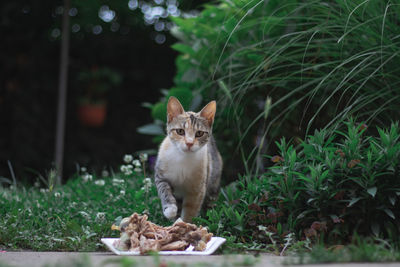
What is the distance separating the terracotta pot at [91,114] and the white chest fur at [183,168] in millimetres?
4038

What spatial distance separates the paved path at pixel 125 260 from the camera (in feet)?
5.58

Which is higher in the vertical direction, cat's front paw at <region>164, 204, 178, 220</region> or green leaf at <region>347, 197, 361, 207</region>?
green leaf at <region>347, 197, 361, 207</region>

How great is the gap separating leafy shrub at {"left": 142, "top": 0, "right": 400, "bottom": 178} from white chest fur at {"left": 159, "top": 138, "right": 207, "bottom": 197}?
0.29 meters

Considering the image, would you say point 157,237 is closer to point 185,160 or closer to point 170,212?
point 170,212

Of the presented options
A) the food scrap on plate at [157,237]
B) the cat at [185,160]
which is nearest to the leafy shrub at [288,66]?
the cat at [185,160]

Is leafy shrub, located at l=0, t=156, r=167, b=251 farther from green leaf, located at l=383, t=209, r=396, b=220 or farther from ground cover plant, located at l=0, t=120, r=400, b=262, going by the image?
green leaf, located at l=383, t=209, r=396, b=220

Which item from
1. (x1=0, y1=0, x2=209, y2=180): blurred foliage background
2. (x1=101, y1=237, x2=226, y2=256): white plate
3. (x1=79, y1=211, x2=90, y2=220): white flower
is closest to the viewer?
(x1=101, y1=237, x2=226, y2=256): white plate

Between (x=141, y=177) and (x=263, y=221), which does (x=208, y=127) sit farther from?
(x=141, y=177)

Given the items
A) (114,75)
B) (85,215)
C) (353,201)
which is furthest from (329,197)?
(114,75)

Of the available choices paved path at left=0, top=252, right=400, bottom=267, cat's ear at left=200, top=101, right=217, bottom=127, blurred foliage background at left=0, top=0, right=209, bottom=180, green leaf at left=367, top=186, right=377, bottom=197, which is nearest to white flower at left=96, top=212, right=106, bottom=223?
paved path at left=0, top=252, right=400, bottom=267

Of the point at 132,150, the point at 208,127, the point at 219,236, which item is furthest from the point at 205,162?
the point at 132,150

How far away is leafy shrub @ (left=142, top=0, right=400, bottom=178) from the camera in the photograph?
118 inches

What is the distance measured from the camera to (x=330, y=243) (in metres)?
2.41

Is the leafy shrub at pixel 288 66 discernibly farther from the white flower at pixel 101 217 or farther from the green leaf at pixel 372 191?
the white flower at pixel 101 217
